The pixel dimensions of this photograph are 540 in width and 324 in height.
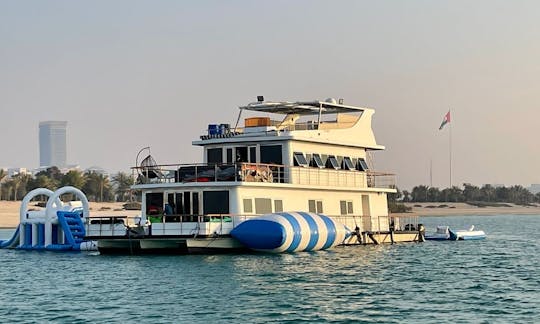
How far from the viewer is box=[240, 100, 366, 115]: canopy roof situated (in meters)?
47.8

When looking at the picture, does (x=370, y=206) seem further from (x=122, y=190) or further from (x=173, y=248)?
(x=122, y=190)

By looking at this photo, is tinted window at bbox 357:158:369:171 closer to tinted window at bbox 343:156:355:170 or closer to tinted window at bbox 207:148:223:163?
tinted window at bbox 343:156:355:170

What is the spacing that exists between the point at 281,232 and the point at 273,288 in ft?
29.5

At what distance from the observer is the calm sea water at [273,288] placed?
24.8 metres

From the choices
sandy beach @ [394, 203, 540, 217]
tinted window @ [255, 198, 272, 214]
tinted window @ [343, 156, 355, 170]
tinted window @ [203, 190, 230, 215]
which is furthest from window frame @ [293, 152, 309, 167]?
sandy beach @ [394, 203, 540, 217]

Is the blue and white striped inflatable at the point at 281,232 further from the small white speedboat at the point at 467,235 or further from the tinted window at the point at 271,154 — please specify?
the small white speedboat at the point at 467,235

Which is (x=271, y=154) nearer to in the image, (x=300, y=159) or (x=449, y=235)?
(x=300, y=159)

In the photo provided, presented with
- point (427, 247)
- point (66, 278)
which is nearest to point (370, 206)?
point (427, 247)

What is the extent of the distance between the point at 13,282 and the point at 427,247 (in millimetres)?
22660

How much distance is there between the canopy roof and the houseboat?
50 mm

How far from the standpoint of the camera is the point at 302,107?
4819 centimetres

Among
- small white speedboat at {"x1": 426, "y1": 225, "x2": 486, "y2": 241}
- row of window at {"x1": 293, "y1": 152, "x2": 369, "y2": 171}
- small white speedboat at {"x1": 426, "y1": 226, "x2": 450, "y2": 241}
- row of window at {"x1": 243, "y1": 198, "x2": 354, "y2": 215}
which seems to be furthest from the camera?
small white speedboat at {"x1": 426, "y1": 225, "x2": 486, "y2": 241}

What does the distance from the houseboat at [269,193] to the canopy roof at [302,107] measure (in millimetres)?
50

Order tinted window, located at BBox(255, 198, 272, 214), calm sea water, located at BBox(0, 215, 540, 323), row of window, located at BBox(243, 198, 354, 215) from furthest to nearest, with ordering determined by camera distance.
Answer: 1. tinted window, located at BBox(255, 198, 272, 214)
2. row of window, located at BBox(243, 198, 354, 215)
3. calm sea water, located at BBox(0, 215, 540, 323)
